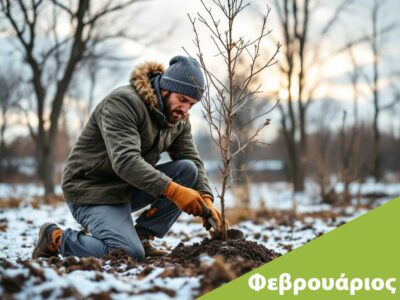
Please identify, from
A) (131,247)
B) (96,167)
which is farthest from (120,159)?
(131,247)

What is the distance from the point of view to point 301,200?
13.4 meters

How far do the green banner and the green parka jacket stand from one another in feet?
3.32

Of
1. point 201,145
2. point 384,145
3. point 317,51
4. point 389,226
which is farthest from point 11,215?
point 201,145

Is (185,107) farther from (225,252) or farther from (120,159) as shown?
(225,252)

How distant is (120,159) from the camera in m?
3.21

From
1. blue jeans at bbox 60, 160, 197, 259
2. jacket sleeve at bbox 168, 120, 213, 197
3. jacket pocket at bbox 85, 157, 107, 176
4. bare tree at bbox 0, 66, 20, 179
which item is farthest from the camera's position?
bare tree at bbox 0, 66, 20, 179

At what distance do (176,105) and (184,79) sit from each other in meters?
0.21

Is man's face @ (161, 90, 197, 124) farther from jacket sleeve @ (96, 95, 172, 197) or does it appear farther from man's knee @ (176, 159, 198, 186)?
man's knee @ (176, 159, 198, 186)

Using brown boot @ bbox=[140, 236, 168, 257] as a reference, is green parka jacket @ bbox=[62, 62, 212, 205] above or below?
above

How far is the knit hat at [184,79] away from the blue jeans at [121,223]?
68cm

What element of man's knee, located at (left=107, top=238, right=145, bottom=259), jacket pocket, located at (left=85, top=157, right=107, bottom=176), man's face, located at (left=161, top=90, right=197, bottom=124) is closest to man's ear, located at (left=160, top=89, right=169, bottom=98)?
man's face, located at (left=161, top=90, right=197, bottom=124)

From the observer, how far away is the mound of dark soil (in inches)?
120

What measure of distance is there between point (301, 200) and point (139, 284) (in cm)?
1149

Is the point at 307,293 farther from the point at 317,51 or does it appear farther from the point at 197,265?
the point at 317,51
